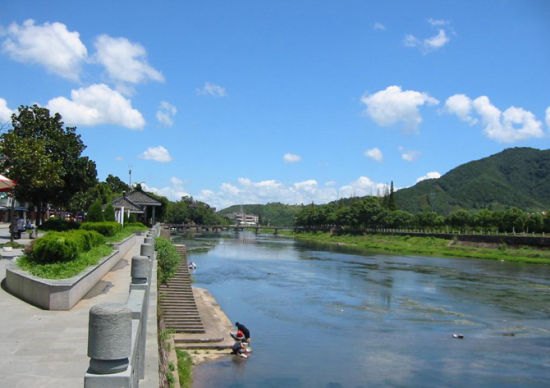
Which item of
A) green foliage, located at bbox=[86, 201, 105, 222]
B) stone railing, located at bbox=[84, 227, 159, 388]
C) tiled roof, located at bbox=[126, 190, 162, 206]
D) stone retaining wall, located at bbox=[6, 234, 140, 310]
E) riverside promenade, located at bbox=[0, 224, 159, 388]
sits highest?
tiled roof, located at bbox=[126, 190, 162, 206]

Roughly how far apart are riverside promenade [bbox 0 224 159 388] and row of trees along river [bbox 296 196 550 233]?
245ft

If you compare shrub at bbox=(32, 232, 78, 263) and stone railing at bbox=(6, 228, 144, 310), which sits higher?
shrub at bbox=(32, 232, 78, 263)

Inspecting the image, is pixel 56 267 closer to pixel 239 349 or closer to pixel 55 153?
pixel 239 349

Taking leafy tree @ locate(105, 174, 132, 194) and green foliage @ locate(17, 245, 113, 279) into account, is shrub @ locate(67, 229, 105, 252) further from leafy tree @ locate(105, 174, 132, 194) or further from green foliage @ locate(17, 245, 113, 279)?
leafy tree @ locate(105, 174, 132, 194)

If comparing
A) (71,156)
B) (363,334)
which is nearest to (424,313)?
(363,334)

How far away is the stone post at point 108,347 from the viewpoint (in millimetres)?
3514

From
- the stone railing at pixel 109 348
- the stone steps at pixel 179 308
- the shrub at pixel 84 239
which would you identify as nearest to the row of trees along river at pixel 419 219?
the stone steps at pixel 179 308

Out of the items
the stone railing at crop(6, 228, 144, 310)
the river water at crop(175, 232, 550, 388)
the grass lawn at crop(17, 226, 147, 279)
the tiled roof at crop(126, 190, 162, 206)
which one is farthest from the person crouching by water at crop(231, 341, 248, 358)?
the tiled roof at crop(126, 190, 162, 206)

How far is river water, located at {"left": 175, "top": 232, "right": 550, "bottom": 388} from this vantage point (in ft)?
59.5

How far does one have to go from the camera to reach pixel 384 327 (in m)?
25.4

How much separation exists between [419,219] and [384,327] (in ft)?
258

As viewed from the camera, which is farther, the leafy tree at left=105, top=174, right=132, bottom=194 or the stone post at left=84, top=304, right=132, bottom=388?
the leafy tree at left=105, top=174, right=132, bottom=194

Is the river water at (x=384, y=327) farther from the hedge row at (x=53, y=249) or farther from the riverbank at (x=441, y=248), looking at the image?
the riverbank at (x=441, y=248)

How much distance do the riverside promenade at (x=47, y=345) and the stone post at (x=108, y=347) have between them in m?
2.09
